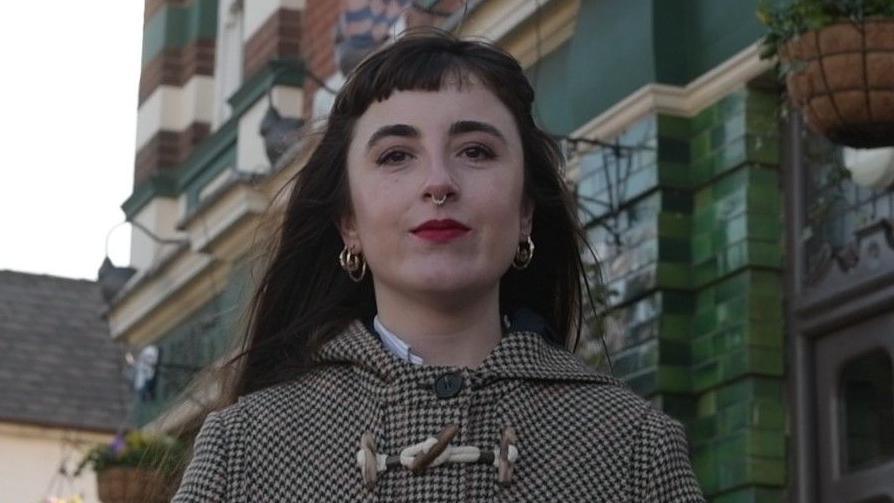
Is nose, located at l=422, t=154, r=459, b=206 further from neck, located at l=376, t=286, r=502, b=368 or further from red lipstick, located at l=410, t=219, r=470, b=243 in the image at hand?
neck, located at l=376, t=286, r=502, b=368

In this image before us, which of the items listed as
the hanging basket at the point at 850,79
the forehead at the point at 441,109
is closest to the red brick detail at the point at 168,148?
the hanging basket at the point at 850,79

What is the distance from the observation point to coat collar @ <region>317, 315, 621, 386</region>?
11.8ft

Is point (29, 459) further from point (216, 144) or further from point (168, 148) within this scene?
point (216, 144)

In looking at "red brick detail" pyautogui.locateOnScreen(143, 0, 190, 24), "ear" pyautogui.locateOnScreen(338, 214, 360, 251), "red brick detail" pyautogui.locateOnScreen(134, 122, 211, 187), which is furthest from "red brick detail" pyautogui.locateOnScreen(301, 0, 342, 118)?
"ear" pyautogui.locateOnScreen(338, 214, 360, 251)

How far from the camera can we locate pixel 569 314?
4.02 meters

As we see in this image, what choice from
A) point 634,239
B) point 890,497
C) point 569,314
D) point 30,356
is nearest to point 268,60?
point 634,239

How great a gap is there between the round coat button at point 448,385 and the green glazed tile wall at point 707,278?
20.0ft

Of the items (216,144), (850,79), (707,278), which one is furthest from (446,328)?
(216,144)

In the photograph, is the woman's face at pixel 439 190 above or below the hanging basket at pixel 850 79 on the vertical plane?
below

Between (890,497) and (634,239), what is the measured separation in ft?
6.33

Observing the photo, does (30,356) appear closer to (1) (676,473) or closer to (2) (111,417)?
(2) (111,417)

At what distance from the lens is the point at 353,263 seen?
382cm

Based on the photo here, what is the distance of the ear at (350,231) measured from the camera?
12.5 feet

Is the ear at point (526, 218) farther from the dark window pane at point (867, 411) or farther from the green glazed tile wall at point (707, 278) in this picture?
the green glazed tile wall at point (707, 278)
